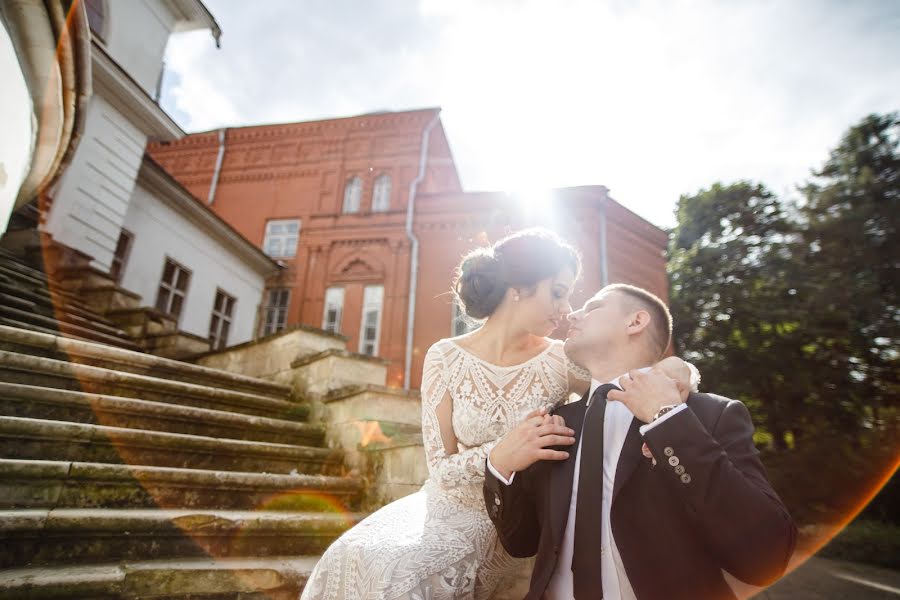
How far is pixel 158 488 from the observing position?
9.21 ft

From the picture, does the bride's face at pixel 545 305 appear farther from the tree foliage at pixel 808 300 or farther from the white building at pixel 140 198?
the tree foliage at pixel 808 300

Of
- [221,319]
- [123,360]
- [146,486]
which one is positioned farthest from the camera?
[221,319]

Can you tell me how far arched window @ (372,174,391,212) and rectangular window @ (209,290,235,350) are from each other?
261 inches

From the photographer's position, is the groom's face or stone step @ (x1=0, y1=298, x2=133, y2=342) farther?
stone step @ (x1=0, y1=298, x2=133, y2=342)

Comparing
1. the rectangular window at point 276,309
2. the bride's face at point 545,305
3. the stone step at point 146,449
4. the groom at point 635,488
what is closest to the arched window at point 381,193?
the rectangular window at point 276,309

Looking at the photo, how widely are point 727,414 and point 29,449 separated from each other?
141 inches

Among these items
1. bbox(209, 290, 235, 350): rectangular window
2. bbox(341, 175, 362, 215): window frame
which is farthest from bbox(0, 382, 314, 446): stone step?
bbox(341, 175, 362, 215): window frame

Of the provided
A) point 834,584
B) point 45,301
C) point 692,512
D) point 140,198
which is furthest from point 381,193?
point 692,512

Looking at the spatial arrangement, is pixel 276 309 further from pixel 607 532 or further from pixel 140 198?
pixel 607 532

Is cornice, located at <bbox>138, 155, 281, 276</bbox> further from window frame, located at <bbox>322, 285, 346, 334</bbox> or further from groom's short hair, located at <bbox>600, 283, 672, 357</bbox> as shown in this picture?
groom's short hair, located at <bbox>600, 283, 672, 357</bbox>

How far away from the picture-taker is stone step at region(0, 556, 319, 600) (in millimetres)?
1938

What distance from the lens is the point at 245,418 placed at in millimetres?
3832

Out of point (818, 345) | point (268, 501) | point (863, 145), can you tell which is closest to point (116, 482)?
point (268, 501)

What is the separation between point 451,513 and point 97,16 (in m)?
12.8
